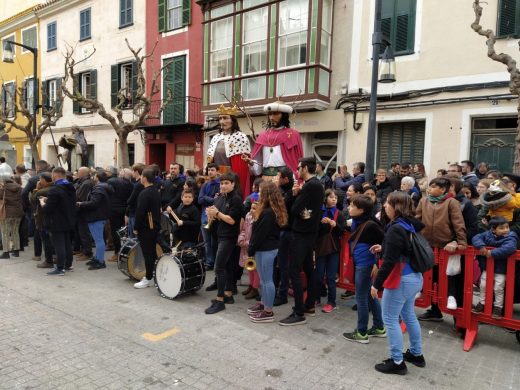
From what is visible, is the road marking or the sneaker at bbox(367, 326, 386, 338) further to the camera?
the sneaker at bbox(367, 326, 386, 338)

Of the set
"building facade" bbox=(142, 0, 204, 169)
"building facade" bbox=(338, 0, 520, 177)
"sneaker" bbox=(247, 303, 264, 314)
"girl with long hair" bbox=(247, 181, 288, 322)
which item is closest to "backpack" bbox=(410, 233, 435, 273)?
"girl with long hair" bbox=(247, 181, 288, 322)

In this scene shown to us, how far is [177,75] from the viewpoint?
645 inches

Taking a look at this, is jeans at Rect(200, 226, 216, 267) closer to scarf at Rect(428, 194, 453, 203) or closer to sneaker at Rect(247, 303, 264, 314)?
sneaker at Rect(247, 303, 264, 314)

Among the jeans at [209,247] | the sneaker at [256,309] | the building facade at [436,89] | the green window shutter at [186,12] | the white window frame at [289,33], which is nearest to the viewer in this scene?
the sneaker at [256,309]

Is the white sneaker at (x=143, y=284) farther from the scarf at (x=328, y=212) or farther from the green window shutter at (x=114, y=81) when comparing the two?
the green window shutter at (x=114, y=81)

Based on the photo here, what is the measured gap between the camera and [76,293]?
5.79 m

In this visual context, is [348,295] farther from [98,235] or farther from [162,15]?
[162,15]

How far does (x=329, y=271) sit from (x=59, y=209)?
4405 millimetres

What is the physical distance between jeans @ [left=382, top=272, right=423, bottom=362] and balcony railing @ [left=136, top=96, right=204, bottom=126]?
12.9 meters

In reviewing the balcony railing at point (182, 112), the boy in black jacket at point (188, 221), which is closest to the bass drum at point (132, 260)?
the boy in black jacket at point (188, 221)

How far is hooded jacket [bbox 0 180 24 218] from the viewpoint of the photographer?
7.69 m

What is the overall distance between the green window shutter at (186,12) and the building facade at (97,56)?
2.35 metres

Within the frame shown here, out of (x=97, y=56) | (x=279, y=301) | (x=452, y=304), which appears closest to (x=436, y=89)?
(x=452, y=304)

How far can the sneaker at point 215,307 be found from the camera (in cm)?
511
